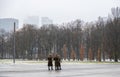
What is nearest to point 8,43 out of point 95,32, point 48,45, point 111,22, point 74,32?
point 48,45

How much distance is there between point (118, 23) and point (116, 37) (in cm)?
316

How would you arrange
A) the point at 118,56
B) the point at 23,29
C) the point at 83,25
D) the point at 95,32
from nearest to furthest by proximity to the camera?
the point at 118,56
the point at 95,32
the point at 83,25
the point at 23,29

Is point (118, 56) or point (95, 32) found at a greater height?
point (95, 32)

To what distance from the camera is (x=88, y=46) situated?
90125 millimetres

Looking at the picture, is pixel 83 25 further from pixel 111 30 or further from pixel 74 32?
pixel 111 30

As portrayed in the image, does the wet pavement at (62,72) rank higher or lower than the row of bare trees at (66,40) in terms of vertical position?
lower

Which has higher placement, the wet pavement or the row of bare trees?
the row of bare trees

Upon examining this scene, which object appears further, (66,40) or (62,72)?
(66,40)

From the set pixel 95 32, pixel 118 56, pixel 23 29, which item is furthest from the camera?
pixel 23 29

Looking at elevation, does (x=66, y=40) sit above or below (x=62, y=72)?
above

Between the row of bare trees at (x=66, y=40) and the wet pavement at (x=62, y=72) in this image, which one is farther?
the row of bare trees at (x=66, y=40)

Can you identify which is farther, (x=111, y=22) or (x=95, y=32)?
(x=95, y=32)

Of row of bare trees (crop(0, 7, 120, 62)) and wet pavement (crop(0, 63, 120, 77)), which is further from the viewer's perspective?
row of bare trees (crop(0, 7, 120, 62))

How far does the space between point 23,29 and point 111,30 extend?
36.5m
